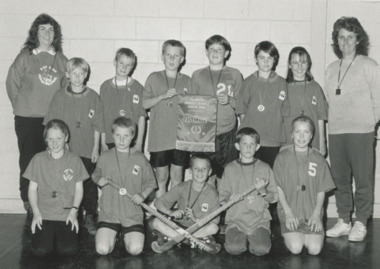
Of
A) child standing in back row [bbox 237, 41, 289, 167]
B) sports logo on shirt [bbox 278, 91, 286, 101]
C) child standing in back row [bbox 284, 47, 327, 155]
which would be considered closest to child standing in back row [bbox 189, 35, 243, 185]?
child standing in back row [bbox 237, 41, 289, 167]

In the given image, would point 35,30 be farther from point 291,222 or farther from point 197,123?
point 291,222

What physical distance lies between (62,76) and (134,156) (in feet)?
4.08

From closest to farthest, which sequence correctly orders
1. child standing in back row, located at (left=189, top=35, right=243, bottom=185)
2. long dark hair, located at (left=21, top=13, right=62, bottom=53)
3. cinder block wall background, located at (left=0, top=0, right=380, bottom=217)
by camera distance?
child standing in back row, located at (left=189, top=35, right=243, bottom=185), long dark hair, located at (left=21, top=13, right=62, bottom=53), cinder block wall background, located at (left=0, top=0, right=380, bottom=217)

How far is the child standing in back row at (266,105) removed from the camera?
Result: 14.7ft

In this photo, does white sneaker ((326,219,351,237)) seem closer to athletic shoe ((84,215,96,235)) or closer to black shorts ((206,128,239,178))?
black shorts ((206,128,239,178))

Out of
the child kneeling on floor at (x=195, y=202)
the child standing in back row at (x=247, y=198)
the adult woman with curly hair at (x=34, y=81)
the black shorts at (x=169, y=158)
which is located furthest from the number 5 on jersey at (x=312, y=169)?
the adult woman with curly hair at (x=34, y=81)

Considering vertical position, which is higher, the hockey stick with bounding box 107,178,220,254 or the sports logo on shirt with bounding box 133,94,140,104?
the sports logo on shirt with bounding box 133,94,140,104

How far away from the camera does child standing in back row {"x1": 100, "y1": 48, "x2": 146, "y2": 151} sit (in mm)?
4660

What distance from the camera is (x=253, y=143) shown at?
416 centimetres

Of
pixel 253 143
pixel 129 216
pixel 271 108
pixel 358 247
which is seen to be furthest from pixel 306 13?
pixel 129 216

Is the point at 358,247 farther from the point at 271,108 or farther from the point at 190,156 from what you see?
the point at 190,156

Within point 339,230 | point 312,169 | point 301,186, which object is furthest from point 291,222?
point 339,230

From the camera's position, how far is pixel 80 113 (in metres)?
4.53

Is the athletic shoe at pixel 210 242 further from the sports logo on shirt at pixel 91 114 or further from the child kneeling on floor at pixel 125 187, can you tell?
the sports logo on shirt at pixel 91 114
